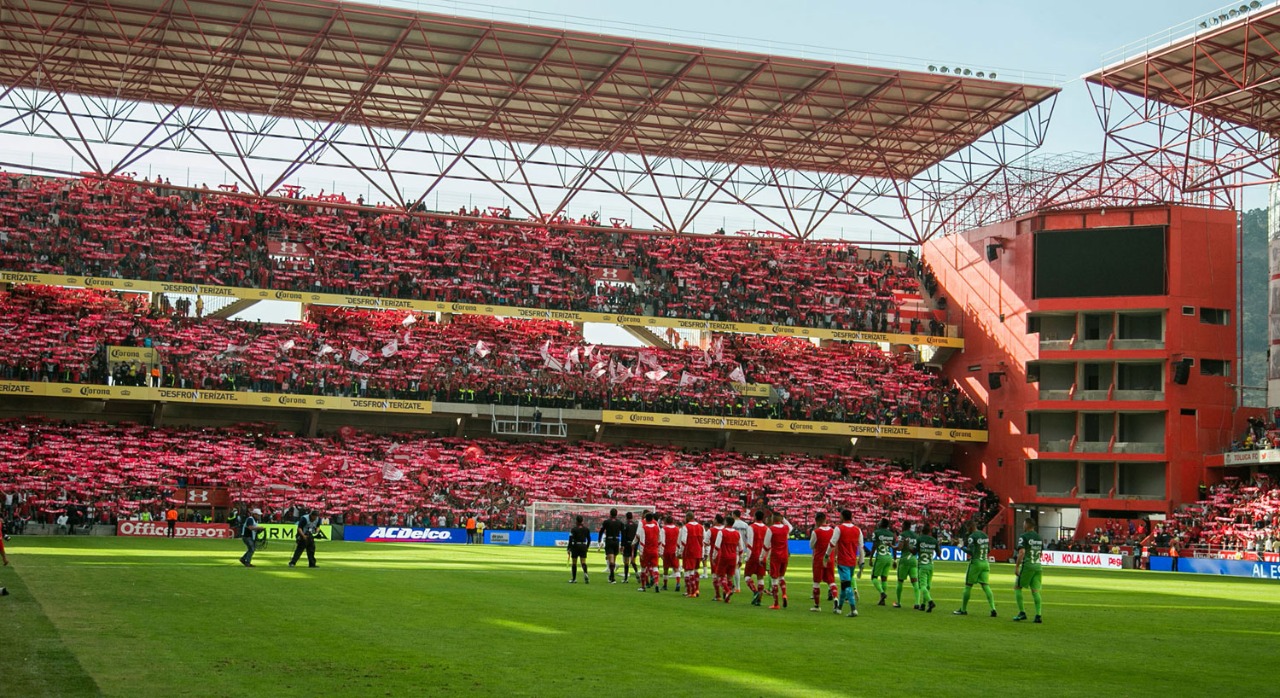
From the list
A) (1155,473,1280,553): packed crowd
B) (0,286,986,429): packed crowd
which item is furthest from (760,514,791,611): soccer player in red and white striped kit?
(0,286,986,429): packed crowd

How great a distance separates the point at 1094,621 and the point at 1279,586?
61.4ft

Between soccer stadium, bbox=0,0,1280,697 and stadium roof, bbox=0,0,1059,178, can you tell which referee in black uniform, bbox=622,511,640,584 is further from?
stadium roof, bbox=0,0,1059,178

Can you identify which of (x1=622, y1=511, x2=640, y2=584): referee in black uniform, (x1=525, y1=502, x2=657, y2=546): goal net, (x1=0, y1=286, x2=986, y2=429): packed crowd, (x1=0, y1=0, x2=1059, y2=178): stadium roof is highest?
(x1=0, y1=0, x2=1059, y2=178): stadium roof

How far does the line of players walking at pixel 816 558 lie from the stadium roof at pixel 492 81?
1083 inches

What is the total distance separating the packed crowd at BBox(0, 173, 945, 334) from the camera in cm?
5616

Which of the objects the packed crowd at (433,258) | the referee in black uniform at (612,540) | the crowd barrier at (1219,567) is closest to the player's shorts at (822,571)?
the referee in black uniform at (612,540)

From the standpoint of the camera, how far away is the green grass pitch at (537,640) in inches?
496

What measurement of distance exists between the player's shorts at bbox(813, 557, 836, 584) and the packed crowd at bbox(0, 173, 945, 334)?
1475 inches

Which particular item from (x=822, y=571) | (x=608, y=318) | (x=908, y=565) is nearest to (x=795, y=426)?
(x=608, y=318)

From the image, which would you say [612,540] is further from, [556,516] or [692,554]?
[556,516]

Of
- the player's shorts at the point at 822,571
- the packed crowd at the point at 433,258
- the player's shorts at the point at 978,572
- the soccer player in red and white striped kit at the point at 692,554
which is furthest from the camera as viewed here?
the packed crowd at the point at 433,258

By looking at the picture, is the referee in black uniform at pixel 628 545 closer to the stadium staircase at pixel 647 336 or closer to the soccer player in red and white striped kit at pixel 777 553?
the soccer player in red and white striped kit at pixel 777 553

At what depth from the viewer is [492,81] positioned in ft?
175

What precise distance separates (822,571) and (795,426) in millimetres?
39255
